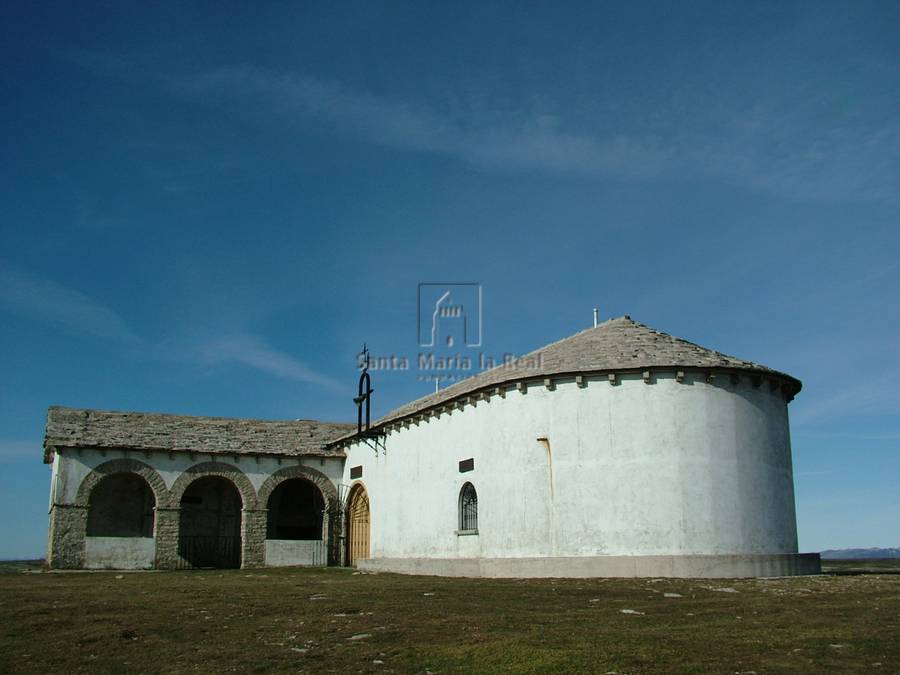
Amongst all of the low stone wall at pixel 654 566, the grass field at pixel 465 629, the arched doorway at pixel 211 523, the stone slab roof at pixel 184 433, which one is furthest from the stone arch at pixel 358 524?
the grass field at pixel 465 629

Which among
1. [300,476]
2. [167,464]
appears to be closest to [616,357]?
[300,476]

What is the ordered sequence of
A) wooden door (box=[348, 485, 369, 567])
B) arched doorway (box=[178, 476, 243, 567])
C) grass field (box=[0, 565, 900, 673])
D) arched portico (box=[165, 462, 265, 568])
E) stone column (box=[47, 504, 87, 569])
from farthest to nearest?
1. arched doorway (box=[178, 476, 243, 567])
2. wooden door (box=[348, 485, 369, 567])
3. arched portico (box=[165, 462, 265, 568])
4. stone column (box=[47, 504, 87, 569])
5. grass field (box=[0, 565, 900, 673])

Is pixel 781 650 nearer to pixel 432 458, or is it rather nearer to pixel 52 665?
pixel 52 665

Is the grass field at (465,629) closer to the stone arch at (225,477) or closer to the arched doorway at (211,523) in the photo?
the stone arch at (225,477)

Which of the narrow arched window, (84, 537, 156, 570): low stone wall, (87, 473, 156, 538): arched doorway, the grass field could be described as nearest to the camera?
the grass field

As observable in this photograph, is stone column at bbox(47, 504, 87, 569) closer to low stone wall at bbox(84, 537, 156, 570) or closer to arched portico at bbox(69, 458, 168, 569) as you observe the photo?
arched portico at bbox(69, 458, 168, 569)

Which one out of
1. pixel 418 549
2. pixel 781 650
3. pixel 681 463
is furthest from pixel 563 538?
pixel 781 650

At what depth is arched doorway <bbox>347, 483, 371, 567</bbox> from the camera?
30.1 meters

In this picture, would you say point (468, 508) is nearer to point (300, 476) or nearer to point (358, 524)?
point (358, 524)

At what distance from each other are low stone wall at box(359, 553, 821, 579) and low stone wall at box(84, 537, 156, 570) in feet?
42.2

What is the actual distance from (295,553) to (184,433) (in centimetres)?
600

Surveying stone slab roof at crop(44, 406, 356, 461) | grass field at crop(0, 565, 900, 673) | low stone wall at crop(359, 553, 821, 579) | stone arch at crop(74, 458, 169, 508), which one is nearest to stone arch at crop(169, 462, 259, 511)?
stone arch at crop(74, 458, 169, 508)

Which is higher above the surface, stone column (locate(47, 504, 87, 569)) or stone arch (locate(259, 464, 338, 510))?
stone arch (locate(259, 464, 338, 510))

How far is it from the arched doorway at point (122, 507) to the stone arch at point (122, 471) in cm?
145
